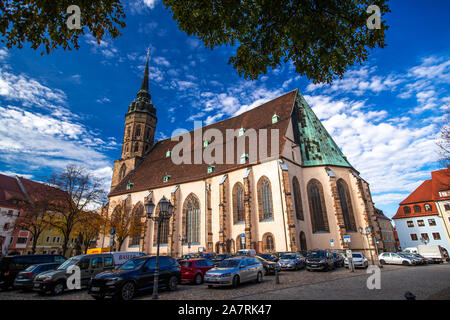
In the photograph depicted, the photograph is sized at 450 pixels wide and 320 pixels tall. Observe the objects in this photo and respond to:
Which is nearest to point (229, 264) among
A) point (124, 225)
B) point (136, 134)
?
point (124, 225)

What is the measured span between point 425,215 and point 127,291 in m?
49.8

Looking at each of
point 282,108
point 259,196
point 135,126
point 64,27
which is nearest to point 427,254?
point 259,196

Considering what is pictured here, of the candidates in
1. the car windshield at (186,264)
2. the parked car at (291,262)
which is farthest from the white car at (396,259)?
the car windshield at (186,264)

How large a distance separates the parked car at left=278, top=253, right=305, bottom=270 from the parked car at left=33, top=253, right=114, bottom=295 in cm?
1143

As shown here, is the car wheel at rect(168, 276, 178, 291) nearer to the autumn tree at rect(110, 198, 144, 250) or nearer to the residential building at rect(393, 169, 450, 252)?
the autumn tree at rect(110, 198, 144, 250)

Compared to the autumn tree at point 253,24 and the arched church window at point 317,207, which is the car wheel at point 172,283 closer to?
the autumn tree at point 253,24

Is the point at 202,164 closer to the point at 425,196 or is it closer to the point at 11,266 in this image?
the point at 11,266

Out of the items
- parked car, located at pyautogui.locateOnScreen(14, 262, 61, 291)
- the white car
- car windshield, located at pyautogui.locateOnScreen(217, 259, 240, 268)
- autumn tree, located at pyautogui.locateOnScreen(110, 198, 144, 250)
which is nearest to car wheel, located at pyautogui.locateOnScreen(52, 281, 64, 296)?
parked car, located at pyautogui.locateOnScreen(14, 262, 61, 291)

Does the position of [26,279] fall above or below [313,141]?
below

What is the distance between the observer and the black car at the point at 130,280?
873cm

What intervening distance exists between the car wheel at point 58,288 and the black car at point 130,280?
2671 mm

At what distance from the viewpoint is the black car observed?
8.73m

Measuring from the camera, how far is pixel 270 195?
25.9 metres
